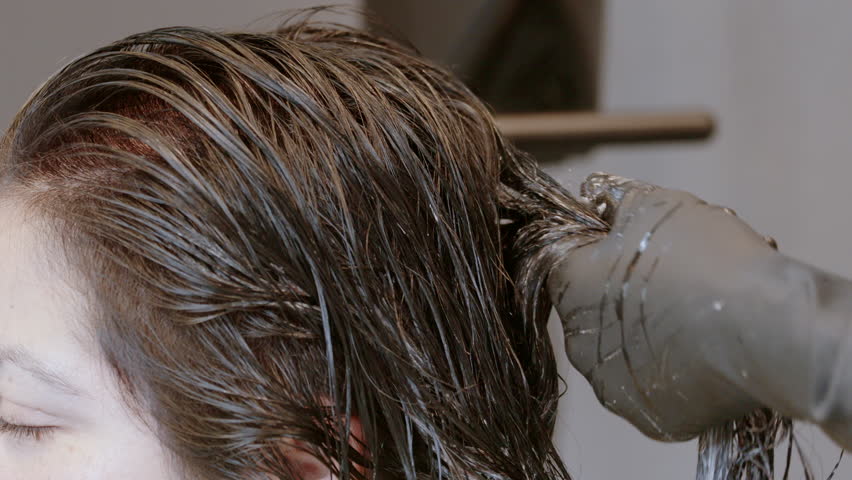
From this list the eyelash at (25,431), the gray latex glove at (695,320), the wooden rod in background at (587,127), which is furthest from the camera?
the wooden rod in background at (587,127)

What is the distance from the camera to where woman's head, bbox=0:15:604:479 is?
1.24 ft

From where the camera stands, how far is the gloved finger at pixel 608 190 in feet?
1.26

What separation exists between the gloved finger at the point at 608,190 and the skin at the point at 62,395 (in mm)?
211

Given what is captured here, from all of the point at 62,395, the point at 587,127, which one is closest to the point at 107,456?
the point at 62,395

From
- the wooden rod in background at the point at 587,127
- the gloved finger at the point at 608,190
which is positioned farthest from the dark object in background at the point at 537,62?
the gloved finger at the point at 608,190

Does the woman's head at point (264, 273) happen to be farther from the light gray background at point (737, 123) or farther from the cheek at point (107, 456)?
the light gray background at point (737, 123)

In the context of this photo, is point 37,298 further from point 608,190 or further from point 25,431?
point 608,190

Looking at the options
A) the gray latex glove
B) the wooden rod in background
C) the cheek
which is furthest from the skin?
the wooden rod in background

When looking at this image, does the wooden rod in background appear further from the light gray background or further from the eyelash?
the eyelash

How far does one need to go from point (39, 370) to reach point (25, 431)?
3 cm

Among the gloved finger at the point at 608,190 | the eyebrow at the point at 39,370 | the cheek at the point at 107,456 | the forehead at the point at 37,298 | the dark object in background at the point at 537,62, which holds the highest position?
the dark object in background at the point at 537,62

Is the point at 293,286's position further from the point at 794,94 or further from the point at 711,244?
the point at 794,94

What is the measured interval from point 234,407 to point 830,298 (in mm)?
228

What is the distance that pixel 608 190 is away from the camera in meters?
0.40
